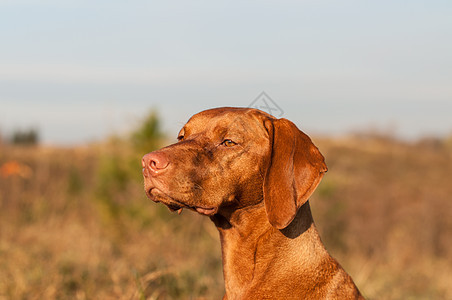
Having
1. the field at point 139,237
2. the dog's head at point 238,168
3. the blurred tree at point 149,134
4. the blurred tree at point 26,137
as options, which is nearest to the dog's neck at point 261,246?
the dog's head at point 238,168

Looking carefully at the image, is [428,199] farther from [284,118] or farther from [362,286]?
[284,118]

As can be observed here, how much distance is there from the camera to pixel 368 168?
24.1 metres

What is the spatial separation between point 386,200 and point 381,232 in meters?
1.79

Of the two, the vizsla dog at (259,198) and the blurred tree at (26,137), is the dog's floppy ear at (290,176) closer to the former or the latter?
the vizsla dog at (259,198)

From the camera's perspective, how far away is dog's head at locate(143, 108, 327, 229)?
2191 millimetres

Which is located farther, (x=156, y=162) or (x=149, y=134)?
(x=149, y=134)

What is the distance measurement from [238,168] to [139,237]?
6.17 meters

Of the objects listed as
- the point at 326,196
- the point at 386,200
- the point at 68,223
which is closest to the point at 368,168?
the point at 386,200

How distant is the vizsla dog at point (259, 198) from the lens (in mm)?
2297

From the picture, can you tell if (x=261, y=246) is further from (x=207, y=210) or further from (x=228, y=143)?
(x=228, y=143)

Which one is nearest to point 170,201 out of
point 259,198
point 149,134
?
point 259,198

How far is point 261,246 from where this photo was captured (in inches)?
96.5

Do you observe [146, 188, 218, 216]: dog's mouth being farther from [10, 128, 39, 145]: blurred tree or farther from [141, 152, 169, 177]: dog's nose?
[10, 128, 39, 145]: blurred tree

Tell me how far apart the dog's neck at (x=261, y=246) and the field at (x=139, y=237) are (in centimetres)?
140
